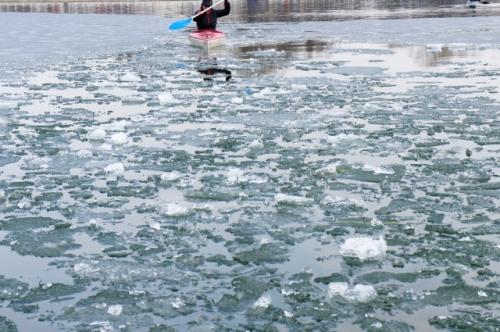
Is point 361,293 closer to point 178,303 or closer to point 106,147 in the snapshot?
point 178,303

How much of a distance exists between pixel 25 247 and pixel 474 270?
5.20m

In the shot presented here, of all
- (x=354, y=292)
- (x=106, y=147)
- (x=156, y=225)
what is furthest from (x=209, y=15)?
(x=354, y=292)

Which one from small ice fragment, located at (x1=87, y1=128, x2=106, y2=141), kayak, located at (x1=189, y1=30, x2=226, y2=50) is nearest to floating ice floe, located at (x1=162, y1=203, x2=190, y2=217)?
small ice fragment, located at (x1=87, y1=128, x2=106, y2=141)

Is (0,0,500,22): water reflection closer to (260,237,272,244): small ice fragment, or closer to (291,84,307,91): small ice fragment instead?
(291,84,307,91): small ice fragment

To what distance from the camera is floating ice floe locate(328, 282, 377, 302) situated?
6.62 m

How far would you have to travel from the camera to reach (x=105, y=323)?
20.8 ft

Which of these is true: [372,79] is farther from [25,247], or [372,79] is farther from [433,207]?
[25,247]

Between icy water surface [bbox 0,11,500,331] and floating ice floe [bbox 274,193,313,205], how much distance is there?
4 cm

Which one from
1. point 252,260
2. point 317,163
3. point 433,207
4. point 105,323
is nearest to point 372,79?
point 317,163

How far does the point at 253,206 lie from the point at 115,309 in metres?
3.22

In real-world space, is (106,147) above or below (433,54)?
below

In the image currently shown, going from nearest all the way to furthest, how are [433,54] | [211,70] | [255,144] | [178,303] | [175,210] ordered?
[178,303], [175,210], [255,144], [211,70], [433,54]

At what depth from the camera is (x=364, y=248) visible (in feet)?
25.2

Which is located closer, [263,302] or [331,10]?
[263,302]
